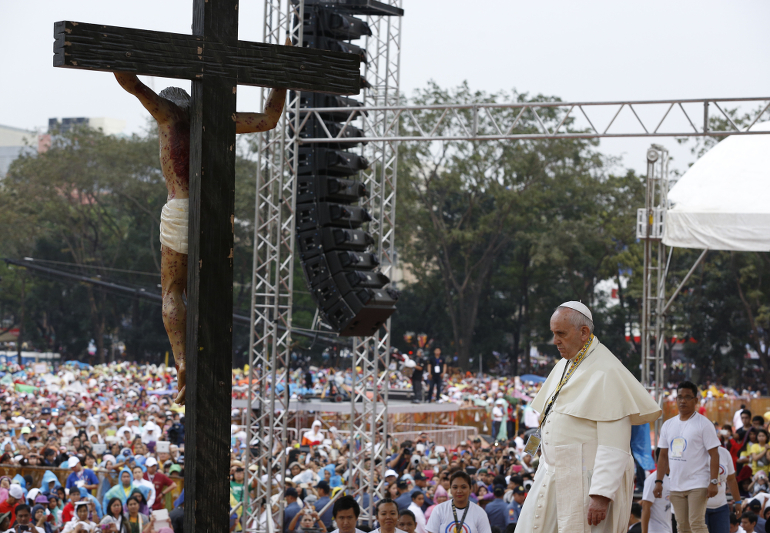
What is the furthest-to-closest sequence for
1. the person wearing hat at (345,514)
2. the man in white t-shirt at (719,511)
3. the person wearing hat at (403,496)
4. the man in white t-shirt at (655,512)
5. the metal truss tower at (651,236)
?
1. the metal truss tower at (651,236)
2. the person wearing hat at (403,496)
3. the man in white t-shirt at (655,512)
4. the man in white t-shirt at (719,511)
5. the person wearing hat at (345,514)

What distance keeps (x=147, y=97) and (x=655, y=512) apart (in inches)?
228

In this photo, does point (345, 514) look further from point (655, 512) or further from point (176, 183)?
point (176, 183)

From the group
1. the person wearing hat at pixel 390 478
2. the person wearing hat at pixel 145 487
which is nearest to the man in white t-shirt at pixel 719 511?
the person wearing hat at pixel 390 478

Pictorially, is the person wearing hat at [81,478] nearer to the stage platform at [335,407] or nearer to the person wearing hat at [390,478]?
the person wearing hat at [390,478]

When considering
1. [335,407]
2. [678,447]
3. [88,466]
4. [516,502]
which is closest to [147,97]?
[678,447]

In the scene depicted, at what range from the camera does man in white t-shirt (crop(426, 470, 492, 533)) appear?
19.3ft

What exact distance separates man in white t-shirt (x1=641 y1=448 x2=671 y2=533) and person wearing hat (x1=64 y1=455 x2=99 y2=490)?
719cm

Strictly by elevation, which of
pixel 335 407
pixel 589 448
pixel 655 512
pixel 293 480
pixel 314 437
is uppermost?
pixel 589 448

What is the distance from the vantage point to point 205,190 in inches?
118

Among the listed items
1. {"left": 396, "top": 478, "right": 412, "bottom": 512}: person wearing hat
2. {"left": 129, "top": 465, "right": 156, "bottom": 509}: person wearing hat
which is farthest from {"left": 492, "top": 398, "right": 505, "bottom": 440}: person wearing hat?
{"left": 129, "top": 465, "right": 156, "bottom": 509}: person wearing hat

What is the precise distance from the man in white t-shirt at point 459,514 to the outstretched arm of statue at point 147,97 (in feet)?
11.8

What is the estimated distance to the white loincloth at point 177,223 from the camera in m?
3.15

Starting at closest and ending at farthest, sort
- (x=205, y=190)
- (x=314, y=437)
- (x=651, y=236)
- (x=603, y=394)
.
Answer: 1. (x=205, y=190)
2. (x=603, y=394)
3. (x=651, y=236)
4. (x=314, y=437)

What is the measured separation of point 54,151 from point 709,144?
30987mm
